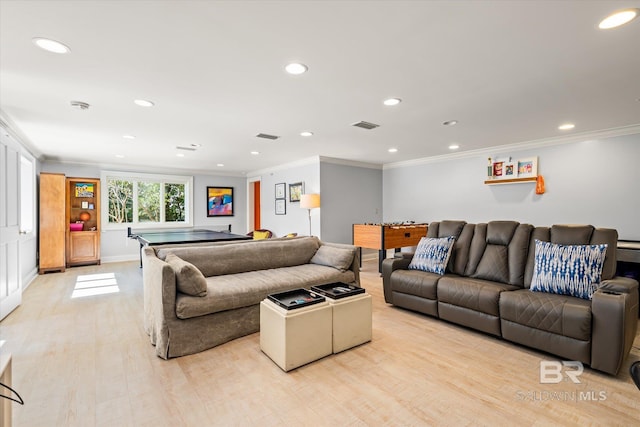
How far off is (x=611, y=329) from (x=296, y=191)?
18.3 feet

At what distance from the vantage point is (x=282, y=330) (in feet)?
7.19

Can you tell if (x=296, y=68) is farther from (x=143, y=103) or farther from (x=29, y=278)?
(x=29, y=278)

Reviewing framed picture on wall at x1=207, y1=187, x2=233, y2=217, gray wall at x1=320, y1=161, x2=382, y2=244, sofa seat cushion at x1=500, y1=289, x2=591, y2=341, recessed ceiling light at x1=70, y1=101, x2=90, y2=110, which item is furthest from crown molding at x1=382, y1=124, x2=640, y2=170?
recessed ceiling light at x1=70, y1=101, x2=90, y2=110

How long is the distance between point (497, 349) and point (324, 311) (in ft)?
4.95

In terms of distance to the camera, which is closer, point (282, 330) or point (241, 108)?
point (282, 330)

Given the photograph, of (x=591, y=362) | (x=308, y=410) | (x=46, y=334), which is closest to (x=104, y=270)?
(x=46, y=334)

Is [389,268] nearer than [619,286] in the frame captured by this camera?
No

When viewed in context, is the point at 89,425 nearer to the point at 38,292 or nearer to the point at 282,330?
the point at 282,330

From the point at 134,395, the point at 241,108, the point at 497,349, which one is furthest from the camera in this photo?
the point at 241,108

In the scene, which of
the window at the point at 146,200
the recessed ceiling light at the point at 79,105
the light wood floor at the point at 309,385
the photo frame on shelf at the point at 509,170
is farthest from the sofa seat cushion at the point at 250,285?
the window at the point at 146,200

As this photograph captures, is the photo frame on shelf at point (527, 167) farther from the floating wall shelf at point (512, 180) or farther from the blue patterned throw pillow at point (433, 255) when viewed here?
the blue patterned throw pillow at point (433, 255)

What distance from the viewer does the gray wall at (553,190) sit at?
418 centimetres

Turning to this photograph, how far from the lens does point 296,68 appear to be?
2381 mm


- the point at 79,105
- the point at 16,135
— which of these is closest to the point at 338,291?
the point at 79,105
